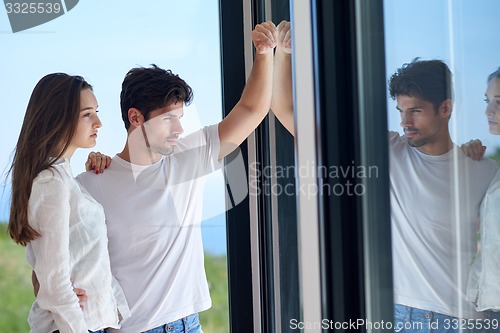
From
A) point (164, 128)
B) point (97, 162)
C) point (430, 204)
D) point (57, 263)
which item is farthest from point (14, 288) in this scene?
point (430, 204)

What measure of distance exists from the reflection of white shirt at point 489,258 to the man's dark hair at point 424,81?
0.51 feet

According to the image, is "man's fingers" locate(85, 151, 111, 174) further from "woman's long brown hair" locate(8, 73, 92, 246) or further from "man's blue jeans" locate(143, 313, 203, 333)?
"man's blue jeans" locate(143, 313, 203, 333)

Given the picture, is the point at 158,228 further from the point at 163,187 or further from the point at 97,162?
the point at 97,162

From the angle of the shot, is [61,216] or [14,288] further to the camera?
[14,288]

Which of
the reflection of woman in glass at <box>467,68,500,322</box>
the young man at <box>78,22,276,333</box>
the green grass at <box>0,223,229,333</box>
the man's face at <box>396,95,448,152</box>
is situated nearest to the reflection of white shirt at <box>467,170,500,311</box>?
the reflection of woman in glass at <box>467,68,500,322</box>

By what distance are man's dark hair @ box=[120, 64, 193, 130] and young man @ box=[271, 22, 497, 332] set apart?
3.51ft

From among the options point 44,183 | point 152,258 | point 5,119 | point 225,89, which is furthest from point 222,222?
point 5,119

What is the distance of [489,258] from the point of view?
974 millimetres

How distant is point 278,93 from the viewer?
2.00 metres

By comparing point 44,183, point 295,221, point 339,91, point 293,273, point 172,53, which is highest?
point 172,53

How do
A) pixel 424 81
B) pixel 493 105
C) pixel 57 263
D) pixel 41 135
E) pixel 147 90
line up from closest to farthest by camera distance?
1. pixel 493 105
2. pixel 424 81
3. pixel 57 263
4. pixel 41 135
5. pixel 147 90

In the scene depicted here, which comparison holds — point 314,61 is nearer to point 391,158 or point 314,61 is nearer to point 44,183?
point 391,158

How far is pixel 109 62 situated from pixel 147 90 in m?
0.15

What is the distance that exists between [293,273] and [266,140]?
44 cm
